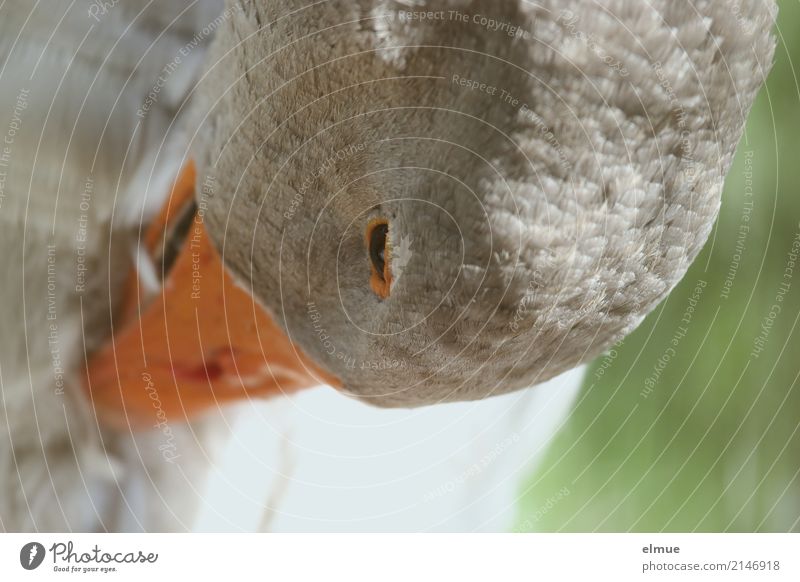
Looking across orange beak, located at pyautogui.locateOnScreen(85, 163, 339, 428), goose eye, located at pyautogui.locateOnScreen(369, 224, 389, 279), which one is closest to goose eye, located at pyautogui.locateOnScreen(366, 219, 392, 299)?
goose eye, located at pyautogui.locateOnScreen(369, 224, 389, 279)

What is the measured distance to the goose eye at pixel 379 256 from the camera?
1.01ft

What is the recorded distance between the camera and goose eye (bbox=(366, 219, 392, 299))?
31 centimetres

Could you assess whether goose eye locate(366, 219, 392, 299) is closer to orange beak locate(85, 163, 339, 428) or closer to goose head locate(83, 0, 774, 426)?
goose head locate(83, 0, 774, 426)

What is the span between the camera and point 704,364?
54 centimetres

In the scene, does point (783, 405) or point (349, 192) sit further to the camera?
point (783, 405)

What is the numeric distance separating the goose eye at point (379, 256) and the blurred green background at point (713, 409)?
0.21 meters

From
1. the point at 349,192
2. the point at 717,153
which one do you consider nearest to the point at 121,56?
the point at 349,192

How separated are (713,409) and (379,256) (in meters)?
0.33

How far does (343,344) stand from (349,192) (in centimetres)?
8

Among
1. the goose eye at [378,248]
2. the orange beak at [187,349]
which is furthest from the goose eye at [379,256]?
the orange beak at [187,349]

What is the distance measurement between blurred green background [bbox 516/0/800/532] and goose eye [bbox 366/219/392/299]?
21cm
